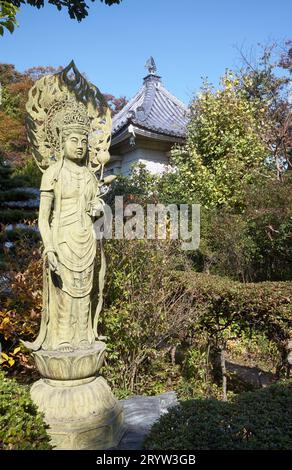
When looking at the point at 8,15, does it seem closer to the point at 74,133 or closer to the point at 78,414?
the point at 74,133

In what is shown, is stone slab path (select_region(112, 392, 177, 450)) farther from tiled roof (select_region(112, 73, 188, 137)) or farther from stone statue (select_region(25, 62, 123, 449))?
tiled roof (select_region(112, 73, 188, 137))

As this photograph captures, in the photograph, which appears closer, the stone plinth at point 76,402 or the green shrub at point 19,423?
the green shrub at point 19,423

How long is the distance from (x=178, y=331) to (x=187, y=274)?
3.26 ft

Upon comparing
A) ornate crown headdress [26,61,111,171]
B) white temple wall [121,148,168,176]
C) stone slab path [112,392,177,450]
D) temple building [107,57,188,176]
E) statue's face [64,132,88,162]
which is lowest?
stone slab path [112,392,177,450]

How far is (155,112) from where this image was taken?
14.3 metres

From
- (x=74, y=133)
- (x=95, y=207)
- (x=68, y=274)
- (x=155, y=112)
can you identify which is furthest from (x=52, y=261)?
(x=155, y=112)

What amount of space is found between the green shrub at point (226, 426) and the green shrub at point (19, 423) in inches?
31.0

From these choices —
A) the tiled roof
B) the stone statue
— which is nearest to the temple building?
the tiled roof

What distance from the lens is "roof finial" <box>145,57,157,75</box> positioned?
1652cm

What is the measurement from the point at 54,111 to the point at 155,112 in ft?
36.5

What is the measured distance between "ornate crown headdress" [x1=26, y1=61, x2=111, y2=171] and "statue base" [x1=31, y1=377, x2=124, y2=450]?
2041mm

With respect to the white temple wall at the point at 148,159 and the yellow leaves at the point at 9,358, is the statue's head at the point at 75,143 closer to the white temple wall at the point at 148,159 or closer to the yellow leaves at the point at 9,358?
the yellow leaves at the point at 9,358

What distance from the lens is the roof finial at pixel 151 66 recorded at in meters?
16.5

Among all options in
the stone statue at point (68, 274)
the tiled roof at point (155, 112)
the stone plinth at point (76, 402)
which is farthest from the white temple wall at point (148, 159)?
the stone plinth at point (76, 402)
